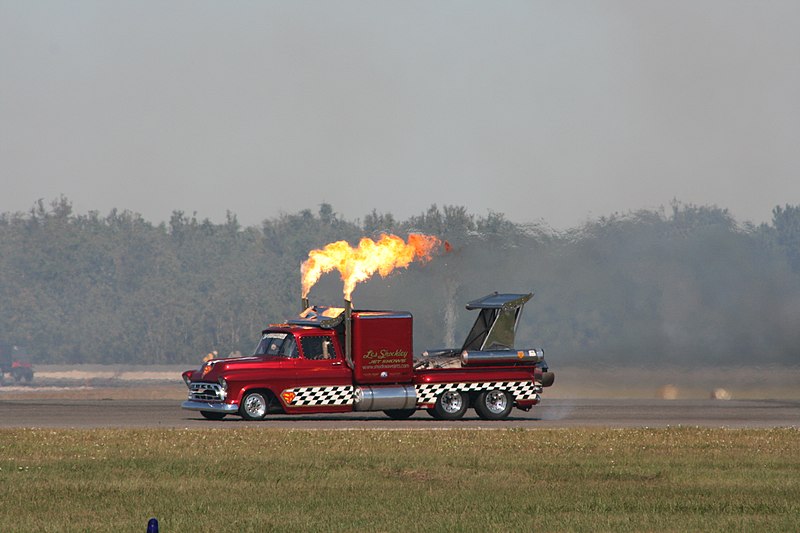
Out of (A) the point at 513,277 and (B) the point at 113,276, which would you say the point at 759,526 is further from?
(B) the point at 113,276

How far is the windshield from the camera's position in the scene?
3484 cm

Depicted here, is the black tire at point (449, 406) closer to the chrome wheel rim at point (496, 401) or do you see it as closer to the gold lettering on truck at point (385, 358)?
the chrome wheel rim at point (496, 401)

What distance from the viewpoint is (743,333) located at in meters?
58.6

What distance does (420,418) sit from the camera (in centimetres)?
3728

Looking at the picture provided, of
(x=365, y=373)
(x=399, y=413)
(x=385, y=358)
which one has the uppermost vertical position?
(x=385, y=358)

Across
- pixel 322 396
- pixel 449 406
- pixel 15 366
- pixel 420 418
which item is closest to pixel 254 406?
pixel 322 396

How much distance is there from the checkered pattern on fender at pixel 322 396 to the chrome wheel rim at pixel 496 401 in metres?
3.97

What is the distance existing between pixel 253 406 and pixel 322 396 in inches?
70.5

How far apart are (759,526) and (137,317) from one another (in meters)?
133

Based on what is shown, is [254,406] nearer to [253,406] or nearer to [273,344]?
[253,406]

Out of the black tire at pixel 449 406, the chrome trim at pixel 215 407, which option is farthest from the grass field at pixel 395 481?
the black tire at pixel 449 406

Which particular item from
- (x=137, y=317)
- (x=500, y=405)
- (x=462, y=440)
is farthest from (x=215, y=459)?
(x=137, y=317)

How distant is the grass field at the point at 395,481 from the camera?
17.1 m

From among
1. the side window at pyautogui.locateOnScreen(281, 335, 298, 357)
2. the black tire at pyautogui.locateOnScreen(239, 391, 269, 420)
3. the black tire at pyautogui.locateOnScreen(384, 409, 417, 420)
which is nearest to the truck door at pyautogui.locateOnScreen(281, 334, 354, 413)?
the side window at pyautogui.locateOnScreen(281, 335, 298, 357)
